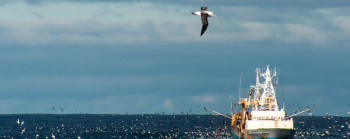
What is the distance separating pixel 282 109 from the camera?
119 m

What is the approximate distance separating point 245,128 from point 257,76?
925 centimetres

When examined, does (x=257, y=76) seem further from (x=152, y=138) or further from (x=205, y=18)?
(x=205, y=18)

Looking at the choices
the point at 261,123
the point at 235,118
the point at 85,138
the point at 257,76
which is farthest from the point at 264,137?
the point at 85,138

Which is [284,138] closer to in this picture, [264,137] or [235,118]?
[264,137]

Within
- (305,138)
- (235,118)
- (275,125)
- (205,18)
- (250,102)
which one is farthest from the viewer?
(305,138)

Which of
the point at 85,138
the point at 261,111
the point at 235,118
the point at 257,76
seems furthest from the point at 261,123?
the point at 85,138

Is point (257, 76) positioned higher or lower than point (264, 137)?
higher

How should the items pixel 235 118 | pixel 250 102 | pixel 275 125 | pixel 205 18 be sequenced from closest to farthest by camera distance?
1. pixel 205 18
2. pixel 275 125
3. pixel 250 102
4. pixel 235 118

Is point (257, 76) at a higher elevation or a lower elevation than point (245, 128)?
higher

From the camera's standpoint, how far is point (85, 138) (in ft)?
556

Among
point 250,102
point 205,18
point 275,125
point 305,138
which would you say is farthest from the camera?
point 305,138

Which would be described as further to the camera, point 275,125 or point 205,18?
point 275,125

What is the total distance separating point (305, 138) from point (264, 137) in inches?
1991

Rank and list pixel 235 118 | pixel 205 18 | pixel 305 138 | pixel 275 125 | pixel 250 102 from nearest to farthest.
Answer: pixel 205 18 → pixel 275 125 → pixel 250 102 → pixel 235 118 → pixel 305 138
